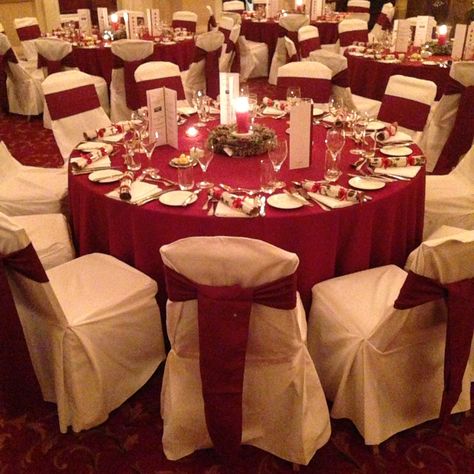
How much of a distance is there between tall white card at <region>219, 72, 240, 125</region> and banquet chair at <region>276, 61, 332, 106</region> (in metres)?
1.10

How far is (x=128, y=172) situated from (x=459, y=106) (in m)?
2.69

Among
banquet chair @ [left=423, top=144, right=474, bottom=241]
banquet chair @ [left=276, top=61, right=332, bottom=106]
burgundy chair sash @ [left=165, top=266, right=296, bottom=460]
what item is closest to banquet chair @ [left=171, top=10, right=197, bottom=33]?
banquet chair @ [left=276, top=61, right=332, bottom=106]

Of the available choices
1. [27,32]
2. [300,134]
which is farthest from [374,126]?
[27,32]

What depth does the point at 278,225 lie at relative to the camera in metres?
2.12

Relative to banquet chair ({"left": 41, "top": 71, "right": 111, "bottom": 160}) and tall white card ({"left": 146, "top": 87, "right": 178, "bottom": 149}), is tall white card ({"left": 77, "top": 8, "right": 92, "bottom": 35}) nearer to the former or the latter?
banquet chair ({"left": 41, "top": 71, "right": 111, "bottom": 160})

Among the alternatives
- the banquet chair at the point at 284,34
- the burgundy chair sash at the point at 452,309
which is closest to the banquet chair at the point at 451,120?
the burgundy chair sash at the point at 452,309

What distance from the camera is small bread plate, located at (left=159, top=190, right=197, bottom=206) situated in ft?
7.27

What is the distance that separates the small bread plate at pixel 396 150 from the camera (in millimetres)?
2760

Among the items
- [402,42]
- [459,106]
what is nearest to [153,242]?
[459,106]

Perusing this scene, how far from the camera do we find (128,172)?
8.38 ft

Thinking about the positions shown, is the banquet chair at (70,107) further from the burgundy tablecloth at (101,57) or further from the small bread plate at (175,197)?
the burgundy tablecloth at (101,57)

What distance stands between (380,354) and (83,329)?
108 cm

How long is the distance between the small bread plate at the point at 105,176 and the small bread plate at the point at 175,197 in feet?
1.03

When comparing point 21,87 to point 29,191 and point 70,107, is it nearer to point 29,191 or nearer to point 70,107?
point 70,107
